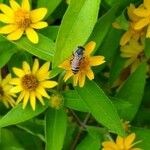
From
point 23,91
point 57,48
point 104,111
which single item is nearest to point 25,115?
point 23,91

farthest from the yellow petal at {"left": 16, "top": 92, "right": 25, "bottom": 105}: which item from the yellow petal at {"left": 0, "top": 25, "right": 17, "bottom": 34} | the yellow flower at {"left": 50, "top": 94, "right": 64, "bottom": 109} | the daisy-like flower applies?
the yellow petal at {"left": 0, "top": 25, "right": 17, "bottom": 34}

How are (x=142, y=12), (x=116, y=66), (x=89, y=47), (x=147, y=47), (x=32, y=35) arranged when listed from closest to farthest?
(x=89, y=47) < (x=32, y=35) < (x=142, y=12) < (x=147, y=47) < (x=116, y=66)

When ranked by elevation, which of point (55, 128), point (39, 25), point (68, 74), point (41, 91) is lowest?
point (55, 128)

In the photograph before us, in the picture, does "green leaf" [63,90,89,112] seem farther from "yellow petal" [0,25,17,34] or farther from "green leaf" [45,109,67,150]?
"yellow petal" [0,25,17,34]

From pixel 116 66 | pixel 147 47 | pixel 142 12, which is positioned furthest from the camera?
pixel 116 66

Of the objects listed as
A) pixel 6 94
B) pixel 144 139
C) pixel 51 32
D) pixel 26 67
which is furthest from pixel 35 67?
pixel 144 139

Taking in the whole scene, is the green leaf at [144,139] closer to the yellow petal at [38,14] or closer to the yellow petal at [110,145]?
the yellow petal at [110,145]

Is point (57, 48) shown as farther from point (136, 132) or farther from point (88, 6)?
point (136, 132)

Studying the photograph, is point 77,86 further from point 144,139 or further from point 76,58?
point 144,139
